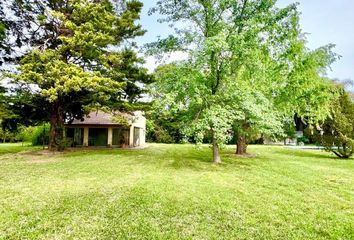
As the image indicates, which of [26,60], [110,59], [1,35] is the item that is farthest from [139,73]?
[1,35]

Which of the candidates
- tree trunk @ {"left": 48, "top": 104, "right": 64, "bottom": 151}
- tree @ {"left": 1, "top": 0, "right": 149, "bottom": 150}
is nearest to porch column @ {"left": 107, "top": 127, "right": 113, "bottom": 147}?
tree @ {"left": 1, "top": 0, "right": 149, "bottom": 150}

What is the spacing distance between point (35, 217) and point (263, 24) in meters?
14.4

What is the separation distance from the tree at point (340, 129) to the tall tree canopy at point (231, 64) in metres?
4.86

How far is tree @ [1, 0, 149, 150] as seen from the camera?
19000mm

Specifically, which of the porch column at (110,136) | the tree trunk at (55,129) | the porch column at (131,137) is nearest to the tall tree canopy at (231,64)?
the tree trunk at (55,129)

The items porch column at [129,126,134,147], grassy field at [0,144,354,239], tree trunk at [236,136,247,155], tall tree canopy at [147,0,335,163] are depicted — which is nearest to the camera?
grassy field at [0,144,354,239]

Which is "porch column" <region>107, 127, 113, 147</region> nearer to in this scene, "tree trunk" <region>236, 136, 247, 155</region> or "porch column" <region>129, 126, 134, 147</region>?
"porch column" <region>129, 126, 134, 147</region>

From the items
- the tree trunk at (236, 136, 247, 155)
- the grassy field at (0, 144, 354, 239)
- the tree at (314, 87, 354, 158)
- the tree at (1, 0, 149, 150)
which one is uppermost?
the tree at (1, 0, 149, 150)

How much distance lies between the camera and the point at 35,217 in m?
6.59

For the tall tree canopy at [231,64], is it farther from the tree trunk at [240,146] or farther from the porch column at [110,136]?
the porch column at [110,136]

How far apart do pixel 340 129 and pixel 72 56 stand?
21.2 meters

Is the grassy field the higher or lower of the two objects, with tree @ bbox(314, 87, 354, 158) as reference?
lower

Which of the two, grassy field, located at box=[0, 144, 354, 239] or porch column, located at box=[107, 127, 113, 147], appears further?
porch column, located at box=[107, 127, 113, 147]

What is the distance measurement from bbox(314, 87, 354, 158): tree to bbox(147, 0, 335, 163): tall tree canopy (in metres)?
4.86
